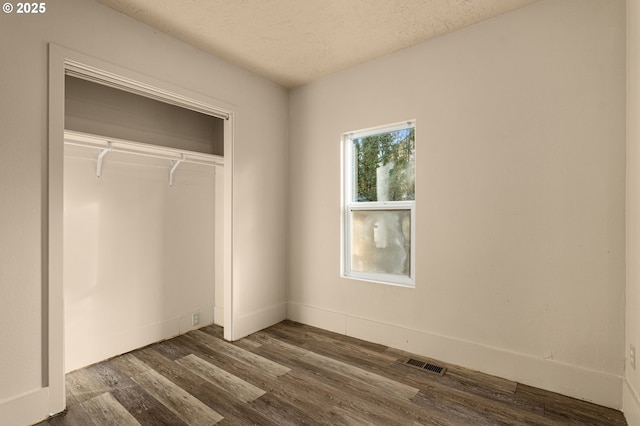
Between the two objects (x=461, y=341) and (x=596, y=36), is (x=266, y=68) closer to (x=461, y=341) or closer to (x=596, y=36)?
(x=596, y=36)

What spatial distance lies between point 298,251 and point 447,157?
1884 mm

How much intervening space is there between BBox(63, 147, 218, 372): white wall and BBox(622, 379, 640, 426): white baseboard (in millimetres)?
3429

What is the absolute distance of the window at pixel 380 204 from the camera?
9.70ft

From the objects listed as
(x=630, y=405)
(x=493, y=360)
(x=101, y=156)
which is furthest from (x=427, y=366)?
(x=101, y=156)

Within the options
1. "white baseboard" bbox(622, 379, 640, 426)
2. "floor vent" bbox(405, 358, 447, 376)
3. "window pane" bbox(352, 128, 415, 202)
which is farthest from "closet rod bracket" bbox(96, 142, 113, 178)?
"white baseboard" bbox(622, 379, 640, 426)

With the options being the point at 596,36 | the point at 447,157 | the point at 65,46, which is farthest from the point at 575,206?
the point at 65,46

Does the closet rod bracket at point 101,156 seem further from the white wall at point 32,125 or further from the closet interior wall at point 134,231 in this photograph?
the white wall at point 32,125

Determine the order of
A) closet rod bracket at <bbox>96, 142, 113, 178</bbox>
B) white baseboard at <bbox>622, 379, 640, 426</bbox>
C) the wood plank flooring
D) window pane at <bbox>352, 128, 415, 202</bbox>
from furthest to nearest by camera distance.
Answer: window pane at <bbox>352, 128, 415, 202</bbox>
closet rod bracket at <bbox>96, 142, 113, 178</bbox>
the wood plank flooring
white baseboard at <bbox>622, 379, 640, 426</bbox>

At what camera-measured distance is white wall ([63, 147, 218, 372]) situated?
102 inches

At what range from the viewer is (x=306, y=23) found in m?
2.48

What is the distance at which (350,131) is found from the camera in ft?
10.6

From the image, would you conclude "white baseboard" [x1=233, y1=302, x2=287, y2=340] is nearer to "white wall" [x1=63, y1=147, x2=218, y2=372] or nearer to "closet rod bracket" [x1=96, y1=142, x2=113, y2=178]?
"white wall" [x1=63, y1=147, x2=218, y2=372]

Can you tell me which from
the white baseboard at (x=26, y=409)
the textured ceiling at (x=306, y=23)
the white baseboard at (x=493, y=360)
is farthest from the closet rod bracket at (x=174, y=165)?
the white baseboard at (x=493, y=360)

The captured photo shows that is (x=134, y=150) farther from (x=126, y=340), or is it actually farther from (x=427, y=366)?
(x=427, y=366)
